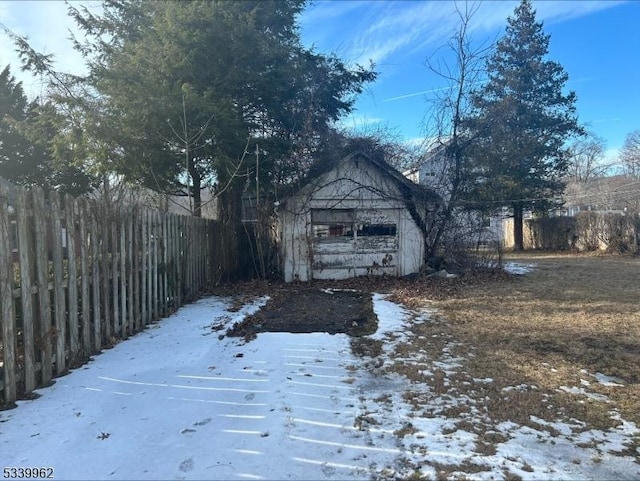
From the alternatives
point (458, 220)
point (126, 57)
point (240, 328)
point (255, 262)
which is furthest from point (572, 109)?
point (240, 328)

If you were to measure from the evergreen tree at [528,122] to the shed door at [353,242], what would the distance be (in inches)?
452

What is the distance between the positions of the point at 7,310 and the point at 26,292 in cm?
27

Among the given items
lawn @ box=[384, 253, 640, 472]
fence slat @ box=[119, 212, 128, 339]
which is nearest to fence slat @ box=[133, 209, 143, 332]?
fence slat @ box=[119, 212, 128, 339]

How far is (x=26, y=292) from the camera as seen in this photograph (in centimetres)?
383

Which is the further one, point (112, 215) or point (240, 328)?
point (240, 328)

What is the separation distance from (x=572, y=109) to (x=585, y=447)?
2610cm

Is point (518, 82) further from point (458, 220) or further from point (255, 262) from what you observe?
point (255, 262)

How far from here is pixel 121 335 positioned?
224 inches

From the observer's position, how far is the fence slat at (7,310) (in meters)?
3.56

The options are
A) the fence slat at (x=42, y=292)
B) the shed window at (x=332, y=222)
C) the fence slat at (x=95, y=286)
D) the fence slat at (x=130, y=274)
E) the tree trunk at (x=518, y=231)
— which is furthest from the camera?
the tree trunk at (x=518, y=231)

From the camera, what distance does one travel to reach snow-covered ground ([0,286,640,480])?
271cm

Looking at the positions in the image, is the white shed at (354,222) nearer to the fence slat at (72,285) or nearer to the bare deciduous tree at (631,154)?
the fence slat at (72,285)

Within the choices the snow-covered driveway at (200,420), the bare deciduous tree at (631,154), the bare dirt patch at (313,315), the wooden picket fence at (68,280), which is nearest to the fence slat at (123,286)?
the wooden picket fence at (68,280)

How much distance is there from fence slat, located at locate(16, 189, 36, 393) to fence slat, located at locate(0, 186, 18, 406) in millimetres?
122
